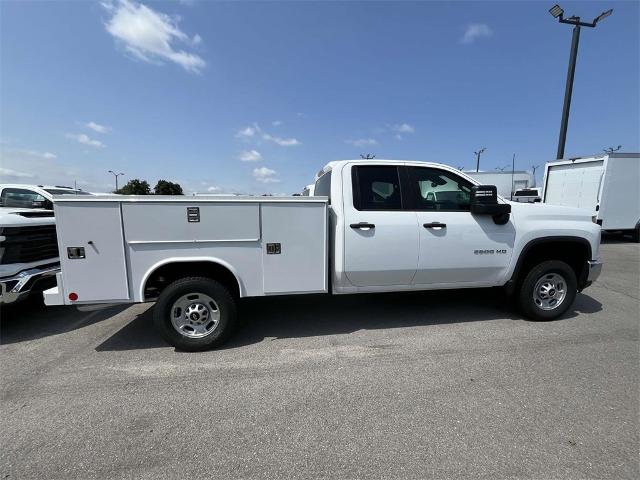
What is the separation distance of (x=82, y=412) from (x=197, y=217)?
1.83 meters

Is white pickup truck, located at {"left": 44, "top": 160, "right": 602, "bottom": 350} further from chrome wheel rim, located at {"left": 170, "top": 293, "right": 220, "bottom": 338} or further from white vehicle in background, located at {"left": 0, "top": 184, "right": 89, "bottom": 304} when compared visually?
white vehicle in background, located at {"left": 0, "top": 184, "right": 89, "bottom": 304}

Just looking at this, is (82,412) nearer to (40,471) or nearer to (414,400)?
(40,471)

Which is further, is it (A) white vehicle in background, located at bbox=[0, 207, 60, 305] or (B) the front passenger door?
(B) the front passenger door

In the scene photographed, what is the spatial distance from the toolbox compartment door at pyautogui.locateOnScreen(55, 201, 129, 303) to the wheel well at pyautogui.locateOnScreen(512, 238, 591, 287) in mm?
4617

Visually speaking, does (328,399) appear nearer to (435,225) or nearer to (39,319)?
(435,225)

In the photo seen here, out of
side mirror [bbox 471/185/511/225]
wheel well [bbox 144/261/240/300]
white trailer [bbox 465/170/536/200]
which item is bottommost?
wheel well [bbox 144/261/240/300]

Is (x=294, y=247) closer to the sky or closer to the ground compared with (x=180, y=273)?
closer to the sky

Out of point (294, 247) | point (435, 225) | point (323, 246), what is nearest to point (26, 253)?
point (294, 247)

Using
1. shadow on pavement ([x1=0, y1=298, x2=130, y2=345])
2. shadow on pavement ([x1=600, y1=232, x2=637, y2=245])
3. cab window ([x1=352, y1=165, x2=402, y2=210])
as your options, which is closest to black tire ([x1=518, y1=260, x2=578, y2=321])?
cab window ([x1=352, y1=165, x2=402, y2=210])

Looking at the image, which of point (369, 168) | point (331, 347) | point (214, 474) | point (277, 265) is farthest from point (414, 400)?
point (369, 168)

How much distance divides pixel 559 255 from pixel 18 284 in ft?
22.2

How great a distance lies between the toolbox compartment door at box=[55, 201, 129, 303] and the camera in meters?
3.01

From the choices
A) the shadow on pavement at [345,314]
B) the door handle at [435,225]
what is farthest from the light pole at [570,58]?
the door handle at [435,225]

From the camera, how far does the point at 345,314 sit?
452 centimetres
